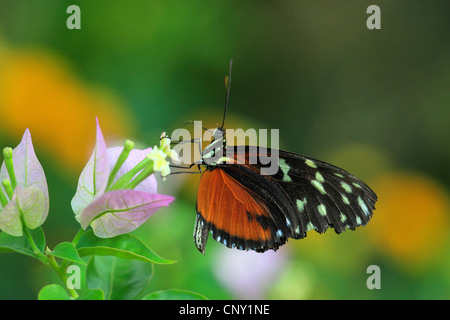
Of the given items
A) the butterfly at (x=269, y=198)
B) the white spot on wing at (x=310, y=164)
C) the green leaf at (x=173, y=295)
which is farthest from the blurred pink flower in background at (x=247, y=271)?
the green leaf at (x=173, y=295)

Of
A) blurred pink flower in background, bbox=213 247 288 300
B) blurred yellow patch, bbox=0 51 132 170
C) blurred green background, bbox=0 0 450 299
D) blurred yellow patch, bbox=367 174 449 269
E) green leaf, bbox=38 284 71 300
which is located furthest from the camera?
blurred yellow patch, bbox=367 174 449 269

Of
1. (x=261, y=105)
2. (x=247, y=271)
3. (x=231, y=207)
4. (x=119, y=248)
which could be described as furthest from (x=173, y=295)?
(x=261, y=105)

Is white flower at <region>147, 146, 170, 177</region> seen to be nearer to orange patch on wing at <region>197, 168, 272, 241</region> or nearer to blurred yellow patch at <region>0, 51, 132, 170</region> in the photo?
orange patch on wing at <region>197, 168, 272, 241</region>

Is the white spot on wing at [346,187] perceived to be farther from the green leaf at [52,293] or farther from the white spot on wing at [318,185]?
the green leaf at [52,293]

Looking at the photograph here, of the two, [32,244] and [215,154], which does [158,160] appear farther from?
[215,154]

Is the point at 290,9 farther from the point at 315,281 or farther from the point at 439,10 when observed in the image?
the point at 315,281

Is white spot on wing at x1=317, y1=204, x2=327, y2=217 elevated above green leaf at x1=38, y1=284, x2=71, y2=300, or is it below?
above

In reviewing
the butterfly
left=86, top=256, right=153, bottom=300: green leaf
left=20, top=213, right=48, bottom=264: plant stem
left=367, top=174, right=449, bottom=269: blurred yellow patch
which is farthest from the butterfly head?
left=367, top=174, right=449, bottom=269: blurred yellow patch
